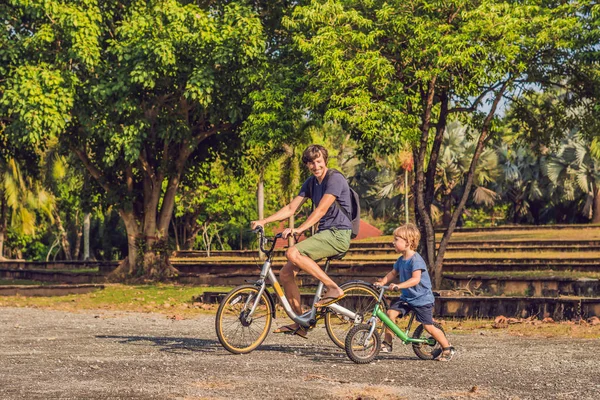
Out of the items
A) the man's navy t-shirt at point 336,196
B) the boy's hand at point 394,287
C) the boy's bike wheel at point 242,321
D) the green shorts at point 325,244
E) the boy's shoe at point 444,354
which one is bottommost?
Answer: the boy's shoe at point 444,354

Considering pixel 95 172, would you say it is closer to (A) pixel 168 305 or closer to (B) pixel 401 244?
(A) pixel 168 305

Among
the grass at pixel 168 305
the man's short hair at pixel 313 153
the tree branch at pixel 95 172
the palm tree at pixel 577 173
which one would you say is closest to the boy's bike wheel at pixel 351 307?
the man's short hair at pixel 313 153

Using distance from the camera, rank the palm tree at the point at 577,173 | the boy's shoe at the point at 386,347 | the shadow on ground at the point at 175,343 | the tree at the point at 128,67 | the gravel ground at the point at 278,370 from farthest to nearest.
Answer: the palm tree at the point at 577,173, the tree at the point at 128,67, the shadow on ground at the point at 175,343, the boy's shoe at the point at 386,347, the gravel ground at the point at 278,370

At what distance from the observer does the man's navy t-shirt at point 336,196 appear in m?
9.05

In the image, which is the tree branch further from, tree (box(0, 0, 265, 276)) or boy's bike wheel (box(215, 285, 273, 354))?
boy's bike wheel (box(215, 285, 273, 354))

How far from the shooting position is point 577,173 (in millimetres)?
46844

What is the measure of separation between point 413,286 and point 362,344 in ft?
2.28

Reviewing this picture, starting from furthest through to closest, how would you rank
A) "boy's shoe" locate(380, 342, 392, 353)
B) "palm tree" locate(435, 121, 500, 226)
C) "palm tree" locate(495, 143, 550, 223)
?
"palm tree" locate(495, 143, 550, 223), "palm tree" locate(435, 121, 500, 226), "boy's shoe" locate(380, 342, 392, 353)

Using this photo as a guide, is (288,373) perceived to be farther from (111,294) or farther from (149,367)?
(111,294)

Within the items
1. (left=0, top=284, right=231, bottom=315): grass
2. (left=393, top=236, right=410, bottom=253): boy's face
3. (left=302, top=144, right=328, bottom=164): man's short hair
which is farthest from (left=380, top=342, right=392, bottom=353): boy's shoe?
(left=0, top=284, right=231, bottom=315): grass

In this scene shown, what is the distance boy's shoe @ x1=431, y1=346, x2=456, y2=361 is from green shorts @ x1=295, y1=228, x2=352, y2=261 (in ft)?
4.13

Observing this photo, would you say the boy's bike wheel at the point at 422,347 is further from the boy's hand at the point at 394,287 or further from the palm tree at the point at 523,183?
the palm tree at the point at 523,183

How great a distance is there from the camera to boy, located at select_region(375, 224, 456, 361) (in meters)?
8.70

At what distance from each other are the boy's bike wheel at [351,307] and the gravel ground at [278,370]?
0.23 metres
